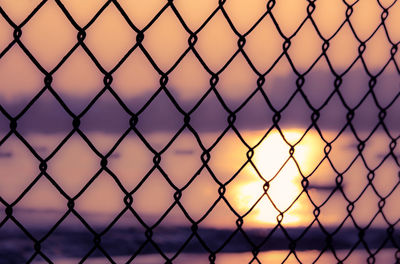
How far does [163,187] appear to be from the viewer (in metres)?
4.44

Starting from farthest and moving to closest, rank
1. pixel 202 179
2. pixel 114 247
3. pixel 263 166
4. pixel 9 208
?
pixel 202 179, pixel 114 247, pixel 263 166, pixel 9 208

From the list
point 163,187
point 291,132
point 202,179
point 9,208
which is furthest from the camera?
point 291,132

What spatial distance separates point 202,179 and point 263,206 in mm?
490

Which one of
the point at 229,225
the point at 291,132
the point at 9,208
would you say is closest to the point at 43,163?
the point at 9,208

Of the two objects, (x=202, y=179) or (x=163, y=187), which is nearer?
(x=163, y=187)

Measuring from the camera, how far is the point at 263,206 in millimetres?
4863

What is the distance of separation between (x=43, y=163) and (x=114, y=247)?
263 cm

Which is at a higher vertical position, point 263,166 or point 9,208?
point 263,166

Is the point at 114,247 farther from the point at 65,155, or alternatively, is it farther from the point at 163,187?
the point at 65,155

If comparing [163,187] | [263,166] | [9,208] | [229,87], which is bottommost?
[9,208]

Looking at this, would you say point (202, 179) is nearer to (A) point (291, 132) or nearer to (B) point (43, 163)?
(A) point (291, 132)

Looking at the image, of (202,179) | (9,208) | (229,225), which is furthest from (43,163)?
(202,179)

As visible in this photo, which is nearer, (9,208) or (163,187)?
(9,208)

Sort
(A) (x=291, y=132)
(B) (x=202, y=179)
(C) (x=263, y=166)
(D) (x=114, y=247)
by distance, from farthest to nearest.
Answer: (A) (x=291, y=132), (B) (x=202, y=179), (D) (x=114, y=247), (C) (x=263, y=166)
